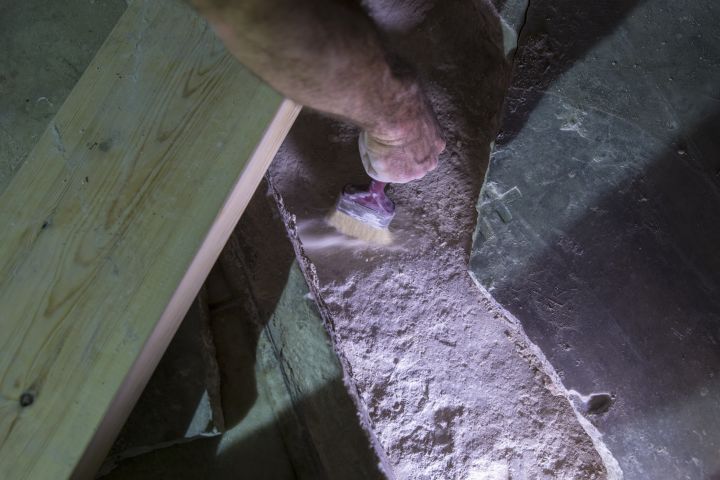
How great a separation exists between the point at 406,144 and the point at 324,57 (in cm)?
46

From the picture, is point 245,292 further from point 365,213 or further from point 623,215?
point 623,215

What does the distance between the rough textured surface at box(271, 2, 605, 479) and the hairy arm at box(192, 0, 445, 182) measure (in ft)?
2.64

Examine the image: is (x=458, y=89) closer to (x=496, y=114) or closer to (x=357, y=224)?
(x=496, y=114)

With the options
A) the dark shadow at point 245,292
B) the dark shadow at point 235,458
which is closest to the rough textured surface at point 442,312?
the dark shadow at point 245,292

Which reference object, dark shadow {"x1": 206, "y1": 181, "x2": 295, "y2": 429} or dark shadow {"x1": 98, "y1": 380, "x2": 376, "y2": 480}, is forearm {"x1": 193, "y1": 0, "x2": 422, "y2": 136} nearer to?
dark shadow {"x1": 206, "y1": 181, "x2": 295, "y2": 429}

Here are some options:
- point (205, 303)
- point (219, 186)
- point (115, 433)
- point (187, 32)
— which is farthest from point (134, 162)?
point (115, 433)

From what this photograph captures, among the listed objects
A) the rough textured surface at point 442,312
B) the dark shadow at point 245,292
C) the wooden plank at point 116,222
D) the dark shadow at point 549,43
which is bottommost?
the rough textured surface at point 442,312

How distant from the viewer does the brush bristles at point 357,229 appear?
2.14 meters

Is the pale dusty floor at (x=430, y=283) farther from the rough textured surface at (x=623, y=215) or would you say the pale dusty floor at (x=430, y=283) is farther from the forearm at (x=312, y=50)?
the forearm at (x=312, y=50)

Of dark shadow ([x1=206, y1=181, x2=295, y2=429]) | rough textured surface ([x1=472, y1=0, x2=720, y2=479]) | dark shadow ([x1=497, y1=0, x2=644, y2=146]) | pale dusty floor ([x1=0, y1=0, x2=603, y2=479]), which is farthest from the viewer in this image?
pale dusty floor ([x1=0, y1=0, x2=603, y2=479])

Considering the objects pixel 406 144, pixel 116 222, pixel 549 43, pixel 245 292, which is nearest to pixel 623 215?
pixel 549 43

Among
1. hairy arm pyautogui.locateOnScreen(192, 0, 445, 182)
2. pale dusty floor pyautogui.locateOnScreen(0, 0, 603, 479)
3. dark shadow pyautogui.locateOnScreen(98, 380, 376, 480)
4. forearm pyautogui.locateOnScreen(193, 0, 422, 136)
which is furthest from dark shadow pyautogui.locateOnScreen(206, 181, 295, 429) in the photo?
forearm pyautogui.locateOnScreen(193, 0, 422, 136)

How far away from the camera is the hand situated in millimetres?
1350

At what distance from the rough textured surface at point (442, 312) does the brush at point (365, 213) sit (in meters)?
0.05
